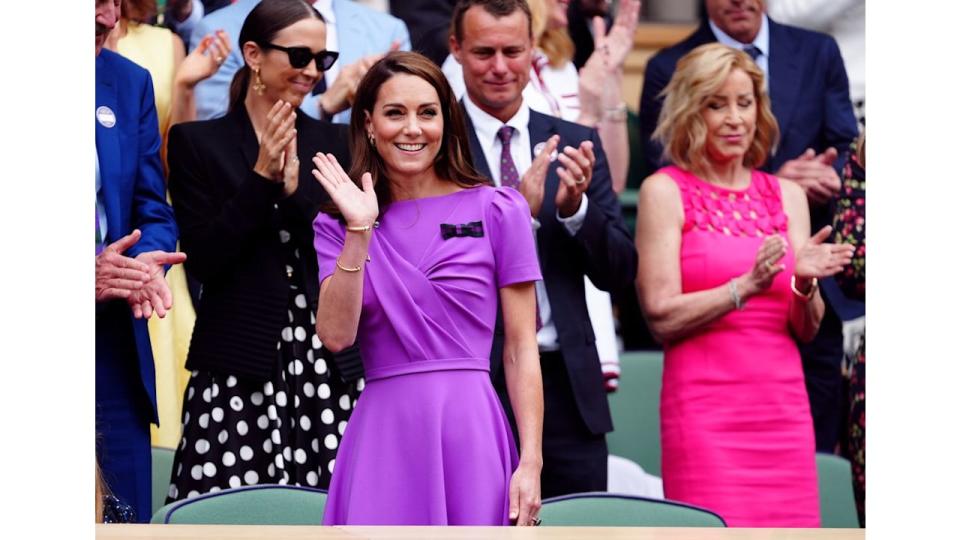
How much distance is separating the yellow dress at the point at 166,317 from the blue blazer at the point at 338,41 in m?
0.10

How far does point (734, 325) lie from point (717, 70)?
71cm

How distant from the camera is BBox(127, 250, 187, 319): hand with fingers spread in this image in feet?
12.6

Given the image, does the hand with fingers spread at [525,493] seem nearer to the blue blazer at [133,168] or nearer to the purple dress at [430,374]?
the purple dress at [430,374]

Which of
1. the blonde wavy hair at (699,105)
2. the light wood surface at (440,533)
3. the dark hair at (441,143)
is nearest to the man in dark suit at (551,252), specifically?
the blonde wavy hair at (699,105)

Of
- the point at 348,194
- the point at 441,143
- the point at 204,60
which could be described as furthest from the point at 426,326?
the point at 204,60

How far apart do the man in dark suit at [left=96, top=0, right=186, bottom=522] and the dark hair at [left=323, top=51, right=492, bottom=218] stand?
0.59m

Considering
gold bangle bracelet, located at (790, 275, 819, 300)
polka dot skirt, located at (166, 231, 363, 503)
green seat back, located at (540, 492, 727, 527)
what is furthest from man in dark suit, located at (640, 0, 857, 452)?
green seat back, located at (540, 492, 727, 527)

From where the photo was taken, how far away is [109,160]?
157 inches

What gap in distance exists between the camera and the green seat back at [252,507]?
358 cm

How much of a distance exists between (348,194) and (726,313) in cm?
159

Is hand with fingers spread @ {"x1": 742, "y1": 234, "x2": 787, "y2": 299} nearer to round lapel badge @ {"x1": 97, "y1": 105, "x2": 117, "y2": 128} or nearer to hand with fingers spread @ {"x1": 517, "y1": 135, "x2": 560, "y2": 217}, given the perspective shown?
hand with fingers spread @ {"x1": 517, "y1": 135, "x2": 560, "y2": 217}

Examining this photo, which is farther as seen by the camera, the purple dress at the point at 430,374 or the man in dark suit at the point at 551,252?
→ the man in dark suit at the point at 551,252

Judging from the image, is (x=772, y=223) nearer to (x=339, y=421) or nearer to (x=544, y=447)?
(x=544, y=447)

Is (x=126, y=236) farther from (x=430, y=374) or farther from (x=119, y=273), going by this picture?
(x=430, y=374)
